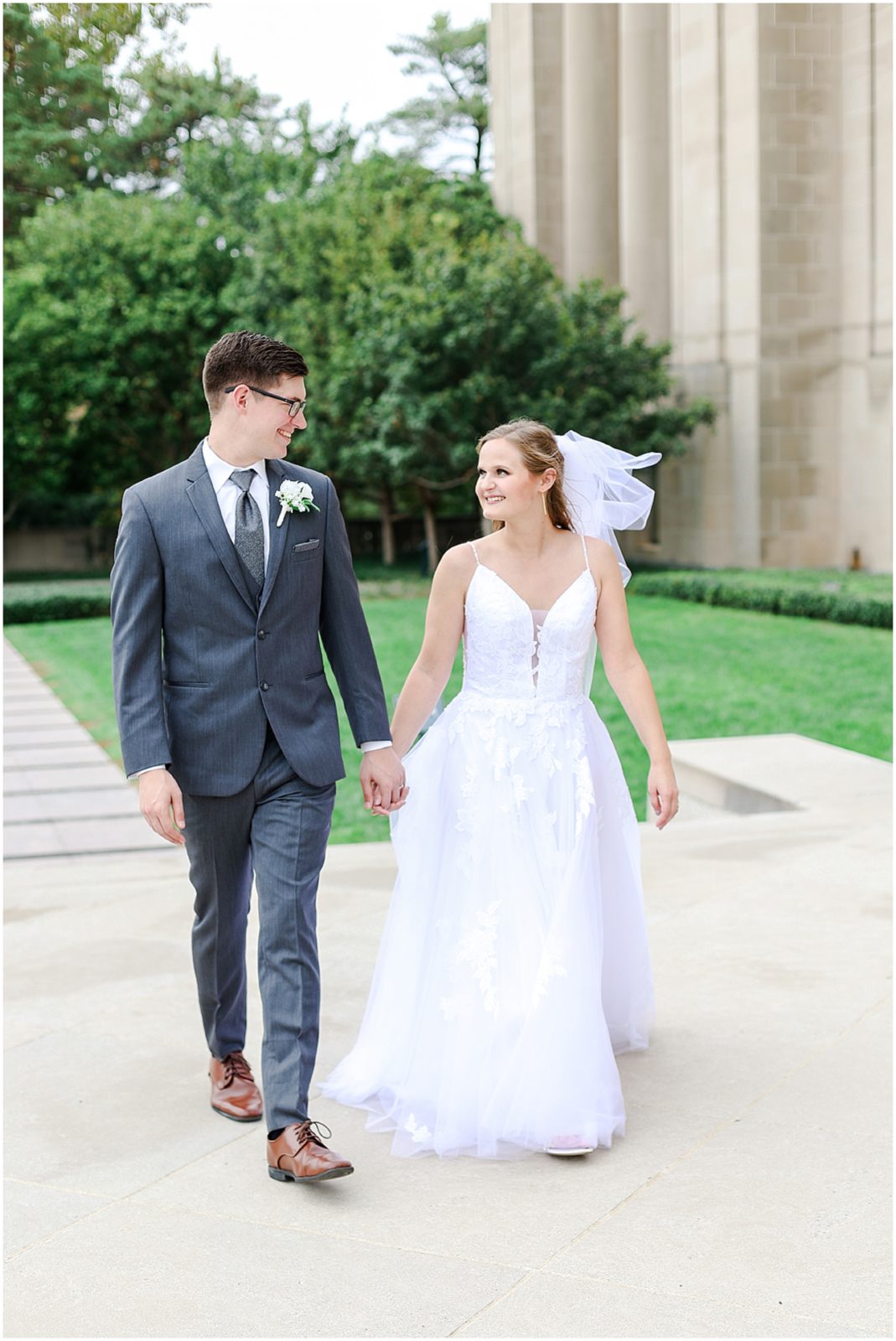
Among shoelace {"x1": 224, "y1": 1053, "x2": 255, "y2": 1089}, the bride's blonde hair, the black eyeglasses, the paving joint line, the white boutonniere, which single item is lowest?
the paving joint line

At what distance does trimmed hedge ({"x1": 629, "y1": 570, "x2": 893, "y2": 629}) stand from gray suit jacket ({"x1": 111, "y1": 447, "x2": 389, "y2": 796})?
1514 cm

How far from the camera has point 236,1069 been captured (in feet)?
14.0

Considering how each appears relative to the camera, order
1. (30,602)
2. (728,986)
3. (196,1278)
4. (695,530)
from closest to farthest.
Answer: (196,1278)
(728,986)
(30,602)
(695,530)

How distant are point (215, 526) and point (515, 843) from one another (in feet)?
4.00

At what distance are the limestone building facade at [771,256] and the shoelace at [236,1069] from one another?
2055 centimetres

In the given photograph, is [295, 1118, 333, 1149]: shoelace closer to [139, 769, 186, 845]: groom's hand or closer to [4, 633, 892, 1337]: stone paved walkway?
[4, 633, 892, 1337]: stone paved walkway

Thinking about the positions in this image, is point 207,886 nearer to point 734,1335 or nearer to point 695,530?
point 734,1335

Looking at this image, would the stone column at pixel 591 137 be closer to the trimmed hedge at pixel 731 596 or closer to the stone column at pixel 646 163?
the stone column at pixel 646 163

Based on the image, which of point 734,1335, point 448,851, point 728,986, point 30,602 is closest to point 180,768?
point 448,851

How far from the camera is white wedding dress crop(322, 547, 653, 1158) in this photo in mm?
3904

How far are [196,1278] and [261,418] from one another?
6.82ft

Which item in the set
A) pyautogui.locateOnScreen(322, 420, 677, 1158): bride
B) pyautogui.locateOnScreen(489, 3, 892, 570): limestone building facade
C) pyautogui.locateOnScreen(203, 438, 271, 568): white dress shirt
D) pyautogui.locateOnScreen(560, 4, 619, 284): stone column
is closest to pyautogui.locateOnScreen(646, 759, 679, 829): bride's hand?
pyautogui.locateOnScreen(322, 420, 677, 1158): bride

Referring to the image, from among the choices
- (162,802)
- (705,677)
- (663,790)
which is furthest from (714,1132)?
(705,677)

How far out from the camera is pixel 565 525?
14.1ft
